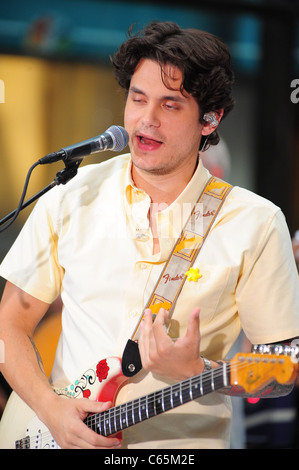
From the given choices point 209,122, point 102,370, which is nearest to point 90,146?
point 209,122

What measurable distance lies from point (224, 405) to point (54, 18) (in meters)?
2.63

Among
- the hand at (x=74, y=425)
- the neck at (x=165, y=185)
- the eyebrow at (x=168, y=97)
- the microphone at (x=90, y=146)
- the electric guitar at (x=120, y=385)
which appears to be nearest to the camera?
the electric guitar at (x=120, y=385)

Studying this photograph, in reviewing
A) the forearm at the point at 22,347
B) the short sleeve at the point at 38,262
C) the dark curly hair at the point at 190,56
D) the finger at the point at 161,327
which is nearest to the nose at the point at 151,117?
the dark curly hair at the point at 190,56

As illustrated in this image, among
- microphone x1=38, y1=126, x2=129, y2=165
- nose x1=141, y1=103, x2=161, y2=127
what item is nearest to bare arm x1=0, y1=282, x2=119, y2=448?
microphone x1=38, y1=126, x2=129, y2=165

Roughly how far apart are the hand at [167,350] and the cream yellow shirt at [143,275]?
0.51 feet

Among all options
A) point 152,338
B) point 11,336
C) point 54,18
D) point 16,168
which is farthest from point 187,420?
point 54,18

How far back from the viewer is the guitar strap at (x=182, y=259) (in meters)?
1.86

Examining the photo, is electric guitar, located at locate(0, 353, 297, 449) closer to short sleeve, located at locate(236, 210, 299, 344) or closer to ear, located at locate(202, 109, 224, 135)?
short sleeve, located at locate(236, 210, 299, 344)

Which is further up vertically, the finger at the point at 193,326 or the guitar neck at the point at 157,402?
the finger at the point at 193,326

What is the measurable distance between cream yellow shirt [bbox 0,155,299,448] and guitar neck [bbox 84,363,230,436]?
0.31 ft

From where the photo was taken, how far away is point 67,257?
6.76 feet

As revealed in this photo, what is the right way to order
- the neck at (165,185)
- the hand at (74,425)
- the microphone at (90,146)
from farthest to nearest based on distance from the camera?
the neck at (165,185)
the hand at (74,425)
the microphone at (90,146)

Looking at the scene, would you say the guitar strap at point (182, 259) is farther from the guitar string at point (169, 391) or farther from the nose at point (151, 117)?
the nose at point (151, 117)

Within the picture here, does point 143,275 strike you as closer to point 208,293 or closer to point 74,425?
point 208,293
